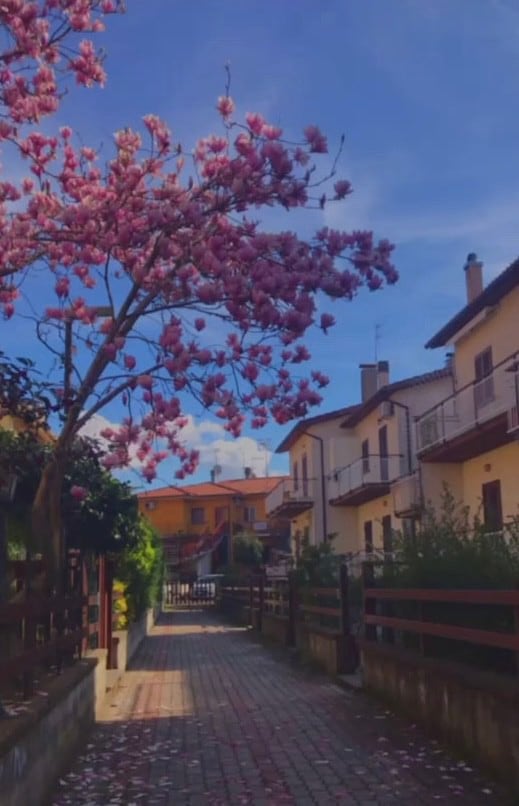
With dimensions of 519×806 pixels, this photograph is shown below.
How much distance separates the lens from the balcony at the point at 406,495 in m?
25.6

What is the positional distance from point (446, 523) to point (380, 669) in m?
1.76

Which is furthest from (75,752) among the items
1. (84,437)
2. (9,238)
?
(9,238)

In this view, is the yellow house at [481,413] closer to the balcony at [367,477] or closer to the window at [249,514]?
the balcony at [367,477]

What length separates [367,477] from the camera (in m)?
32.2

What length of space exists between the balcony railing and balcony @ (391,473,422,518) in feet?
42.3

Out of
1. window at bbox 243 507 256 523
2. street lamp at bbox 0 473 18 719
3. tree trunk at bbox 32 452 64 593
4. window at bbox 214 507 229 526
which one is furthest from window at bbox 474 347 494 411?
window at bbox 214 507 229 526

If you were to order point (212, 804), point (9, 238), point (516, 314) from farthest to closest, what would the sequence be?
point (516, 314) → point (9, 238) → point (212, 804)

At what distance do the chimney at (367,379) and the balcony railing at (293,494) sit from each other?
15.8ft

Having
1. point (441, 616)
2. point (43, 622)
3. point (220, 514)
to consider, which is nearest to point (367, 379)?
point (441, 616)

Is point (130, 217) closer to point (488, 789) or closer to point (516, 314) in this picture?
point (488, 789)

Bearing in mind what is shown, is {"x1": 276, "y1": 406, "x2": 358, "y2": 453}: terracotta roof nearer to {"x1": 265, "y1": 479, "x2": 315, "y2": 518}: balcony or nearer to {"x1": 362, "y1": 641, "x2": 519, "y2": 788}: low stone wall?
{"x1": 265, "y1": 479, "x2": 315, "y2": 518}: balcony

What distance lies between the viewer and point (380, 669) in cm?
1005

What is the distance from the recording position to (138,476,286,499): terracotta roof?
A: 73438mm

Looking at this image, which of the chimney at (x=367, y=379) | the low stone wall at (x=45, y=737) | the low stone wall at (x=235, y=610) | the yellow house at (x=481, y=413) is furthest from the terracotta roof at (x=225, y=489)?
the low stone wall at (x=45, y=737)
